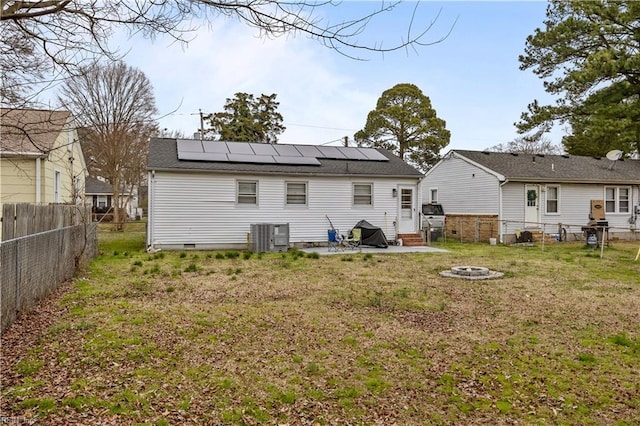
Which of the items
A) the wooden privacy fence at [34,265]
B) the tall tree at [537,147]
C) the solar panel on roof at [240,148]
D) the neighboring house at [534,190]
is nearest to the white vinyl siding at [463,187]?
the neighboring house at [534,190]

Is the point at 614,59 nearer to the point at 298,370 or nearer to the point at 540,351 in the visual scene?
the point at 540,351

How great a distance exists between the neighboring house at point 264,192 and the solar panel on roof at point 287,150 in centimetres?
2

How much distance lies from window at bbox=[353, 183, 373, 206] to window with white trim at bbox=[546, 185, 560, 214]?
8.18 metres

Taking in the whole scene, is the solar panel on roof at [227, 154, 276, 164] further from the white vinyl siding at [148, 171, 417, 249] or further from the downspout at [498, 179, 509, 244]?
the downspout at [498, 179, 509, 244]

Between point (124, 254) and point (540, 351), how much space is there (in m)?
10.6

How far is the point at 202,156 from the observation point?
1409 cm

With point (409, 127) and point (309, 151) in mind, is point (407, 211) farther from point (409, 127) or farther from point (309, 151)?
point (409, 127)

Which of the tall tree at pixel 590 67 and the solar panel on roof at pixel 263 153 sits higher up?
the tall tree at pixel 590 67

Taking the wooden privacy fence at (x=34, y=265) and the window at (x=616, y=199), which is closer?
the wooden privacy fence at (x=34, y=265)

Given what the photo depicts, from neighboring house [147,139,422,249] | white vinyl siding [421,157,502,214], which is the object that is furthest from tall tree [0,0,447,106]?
white vinyl siding [421,157,502,214]

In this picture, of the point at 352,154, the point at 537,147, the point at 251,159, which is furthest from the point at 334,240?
the point at 537,147

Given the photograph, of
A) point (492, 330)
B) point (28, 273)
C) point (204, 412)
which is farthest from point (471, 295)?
point (28, 273)

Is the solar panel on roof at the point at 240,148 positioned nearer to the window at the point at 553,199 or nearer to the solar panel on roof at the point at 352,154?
the solar panel on roof at the point at 352,154

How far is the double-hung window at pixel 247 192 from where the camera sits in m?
14.1
